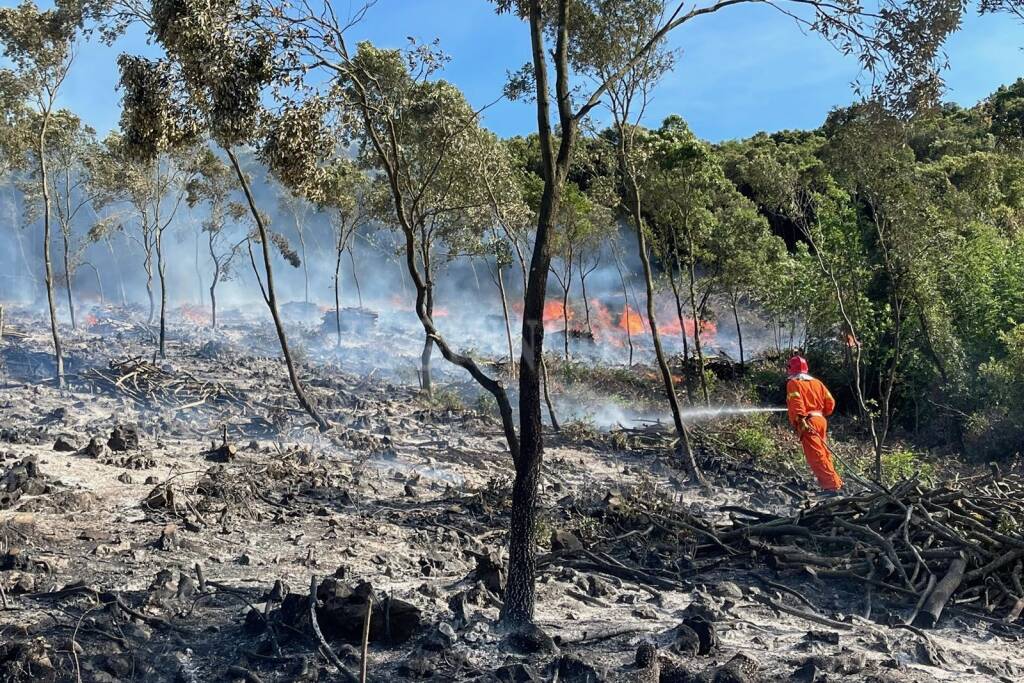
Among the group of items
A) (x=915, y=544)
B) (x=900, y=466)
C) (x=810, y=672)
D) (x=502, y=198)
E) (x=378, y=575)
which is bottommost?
(x=900, y=466)

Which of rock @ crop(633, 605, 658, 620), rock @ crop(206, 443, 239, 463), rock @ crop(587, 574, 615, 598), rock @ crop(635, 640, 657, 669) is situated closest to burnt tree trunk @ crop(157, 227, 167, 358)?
rock @ crop(206, 443, 239, 463)

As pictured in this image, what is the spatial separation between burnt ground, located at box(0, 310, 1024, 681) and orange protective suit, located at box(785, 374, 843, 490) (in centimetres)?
102

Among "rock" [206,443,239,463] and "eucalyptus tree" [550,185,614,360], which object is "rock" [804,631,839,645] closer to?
"rock" [206,443,239,463]

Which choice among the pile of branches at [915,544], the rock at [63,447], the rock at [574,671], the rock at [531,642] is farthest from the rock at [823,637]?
the rock at [63,447]

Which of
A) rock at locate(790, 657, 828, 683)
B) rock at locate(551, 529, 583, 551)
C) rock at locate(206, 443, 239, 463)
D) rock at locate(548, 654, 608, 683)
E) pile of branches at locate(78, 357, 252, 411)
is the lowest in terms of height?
rock at locate(790, 657, 828, 683)

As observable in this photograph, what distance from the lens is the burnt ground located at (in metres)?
5.77

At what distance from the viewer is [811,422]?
1152 centimetres

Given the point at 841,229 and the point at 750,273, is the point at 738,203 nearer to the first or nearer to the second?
the point at 750,273

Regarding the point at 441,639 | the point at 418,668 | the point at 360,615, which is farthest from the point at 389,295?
the point at 418,668

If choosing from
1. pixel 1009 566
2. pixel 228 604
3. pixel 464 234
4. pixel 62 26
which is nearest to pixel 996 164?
pixel 464 234

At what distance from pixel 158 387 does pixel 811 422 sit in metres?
13.1

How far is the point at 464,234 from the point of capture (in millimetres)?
24141

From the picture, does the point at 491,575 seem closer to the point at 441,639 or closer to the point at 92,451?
the point at 441,639

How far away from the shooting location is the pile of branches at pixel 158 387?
57.5ft
